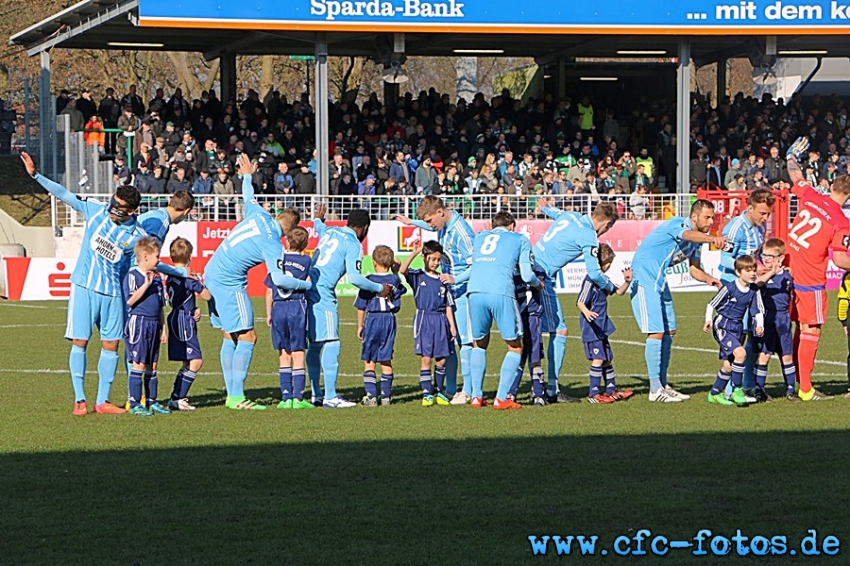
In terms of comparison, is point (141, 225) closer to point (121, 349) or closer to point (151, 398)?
point (151, 398)

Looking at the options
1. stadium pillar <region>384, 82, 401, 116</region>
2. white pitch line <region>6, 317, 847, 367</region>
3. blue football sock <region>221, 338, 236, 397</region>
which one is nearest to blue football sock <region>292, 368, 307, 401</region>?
blue football sock <region>221, 338, 236, 397</region>

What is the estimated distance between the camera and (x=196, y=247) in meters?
27.4

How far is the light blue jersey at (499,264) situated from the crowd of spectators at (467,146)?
16746 millimetres

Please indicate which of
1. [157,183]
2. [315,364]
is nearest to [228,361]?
[315,364]

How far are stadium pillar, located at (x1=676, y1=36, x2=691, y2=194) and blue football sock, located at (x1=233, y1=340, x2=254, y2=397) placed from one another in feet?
66.6

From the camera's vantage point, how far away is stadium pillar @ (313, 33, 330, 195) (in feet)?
99.3

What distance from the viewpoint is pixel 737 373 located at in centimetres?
1219

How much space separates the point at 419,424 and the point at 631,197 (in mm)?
19311

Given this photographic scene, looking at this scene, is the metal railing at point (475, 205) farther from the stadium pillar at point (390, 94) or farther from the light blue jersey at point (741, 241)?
the light blue jersey at point (741, 241)

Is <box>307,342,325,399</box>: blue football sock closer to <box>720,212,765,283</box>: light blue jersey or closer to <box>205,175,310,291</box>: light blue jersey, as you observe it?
<box>205,175,310,291</box>: light blue jersey

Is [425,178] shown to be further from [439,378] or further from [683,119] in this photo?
[439,378]

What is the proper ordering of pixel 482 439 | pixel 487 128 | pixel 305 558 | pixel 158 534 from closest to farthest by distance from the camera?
pixel 305 558
pixel 158 534
pixel 482 439
pixel 487 128

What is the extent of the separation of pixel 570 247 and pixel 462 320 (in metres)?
1.22

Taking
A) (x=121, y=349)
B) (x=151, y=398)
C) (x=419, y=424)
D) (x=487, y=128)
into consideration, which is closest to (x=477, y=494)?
(x=419, y=424)
